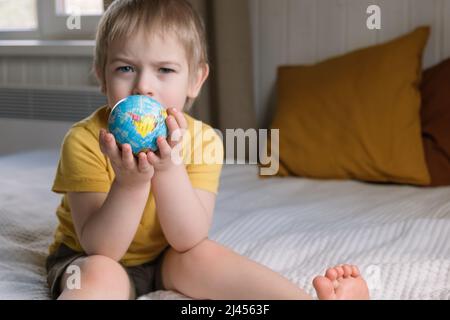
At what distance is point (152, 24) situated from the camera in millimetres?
1166

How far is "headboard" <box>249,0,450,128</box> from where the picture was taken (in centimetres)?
225

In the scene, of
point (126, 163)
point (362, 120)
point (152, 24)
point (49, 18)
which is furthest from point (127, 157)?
point (49, 18)

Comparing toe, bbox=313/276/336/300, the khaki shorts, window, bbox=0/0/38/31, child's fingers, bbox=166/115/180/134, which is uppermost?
window, bbox=0/0/38/31

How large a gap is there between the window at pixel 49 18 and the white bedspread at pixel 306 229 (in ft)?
3.36

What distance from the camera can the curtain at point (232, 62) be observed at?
2.43 meters

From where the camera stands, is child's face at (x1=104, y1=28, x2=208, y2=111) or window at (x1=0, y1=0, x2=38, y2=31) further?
window at (x1=0, y1=0, x2=38, y2=31)

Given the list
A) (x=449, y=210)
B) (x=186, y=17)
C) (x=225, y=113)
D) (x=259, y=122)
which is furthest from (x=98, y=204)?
(x=259, y=122)

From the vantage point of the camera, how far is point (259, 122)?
8.52 feet

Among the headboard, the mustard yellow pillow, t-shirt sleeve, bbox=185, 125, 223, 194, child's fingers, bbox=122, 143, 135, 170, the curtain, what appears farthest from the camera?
the curtain

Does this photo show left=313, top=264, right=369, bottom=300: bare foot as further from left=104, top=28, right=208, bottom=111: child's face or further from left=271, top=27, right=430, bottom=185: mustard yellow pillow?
left=271, top=27, right=430, bottom=185: mustard yellow pillow

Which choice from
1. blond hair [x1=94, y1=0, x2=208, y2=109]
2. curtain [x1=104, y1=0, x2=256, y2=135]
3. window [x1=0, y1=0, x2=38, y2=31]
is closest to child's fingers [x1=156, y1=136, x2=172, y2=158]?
blond hair [x1=94, y1=0, x2=208, y2=109]

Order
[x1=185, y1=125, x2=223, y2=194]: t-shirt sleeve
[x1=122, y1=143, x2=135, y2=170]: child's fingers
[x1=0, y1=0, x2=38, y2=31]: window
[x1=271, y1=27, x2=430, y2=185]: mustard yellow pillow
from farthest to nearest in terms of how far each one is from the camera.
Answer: [x1=0, y1=0, x2=38, y2=31]: window < [x1=271, y1=27, x2=430, y2=185]: mustard yellow pillow < [x1=185, y1=125, x2=223, y2=194]: t-shirt sleeve < [x1=122, y1=143, x2=135, y2=170]: child's fingers

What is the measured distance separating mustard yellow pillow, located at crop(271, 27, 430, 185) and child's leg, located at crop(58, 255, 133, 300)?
1076 millimetres

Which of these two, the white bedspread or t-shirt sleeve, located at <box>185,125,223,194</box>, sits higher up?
t-shirt sleeve, located at <box>185,125,223,194</box>
